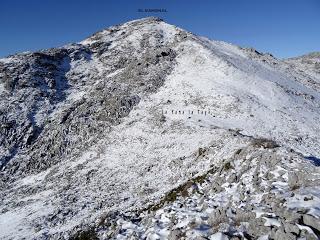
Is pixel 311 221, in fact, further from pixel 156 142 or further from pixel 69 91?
pixel 69 91

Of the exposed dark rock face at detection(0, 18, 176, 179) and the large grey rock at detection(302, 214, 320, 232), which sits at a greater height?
the exposed dark rock face at detection(0, 18, 176, 179)


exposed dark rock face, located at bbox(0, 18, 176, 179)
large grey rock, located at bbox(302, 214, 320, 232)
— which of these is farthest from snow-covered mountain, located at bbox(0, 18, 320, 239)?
exposed dark rock face, located at bbox(0, 18, 176, 179)

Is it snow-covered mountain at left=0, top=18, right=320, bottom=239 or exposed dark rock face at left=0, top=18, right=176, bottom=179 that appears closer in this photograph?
snow-covered mountain at left=0, top=18, right=320, bottom=239

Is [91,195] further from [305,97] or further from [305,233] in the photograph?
[305,97]

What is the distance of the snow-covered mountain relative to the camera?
1786 cm

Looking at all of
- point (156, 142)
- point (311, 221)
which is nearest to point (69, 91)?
point (156, 142)

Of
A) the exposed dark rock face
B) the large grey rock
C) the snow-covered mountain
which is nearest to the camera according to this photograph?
the large grey rock

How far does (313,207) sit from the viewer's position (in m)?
14.7

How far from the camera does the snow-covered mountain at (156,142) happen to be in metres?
17.9

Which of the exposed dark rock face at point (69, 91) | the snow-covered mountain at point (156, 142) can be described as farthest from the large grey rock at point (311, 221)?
the exposed dark rock face at point (69, 91)

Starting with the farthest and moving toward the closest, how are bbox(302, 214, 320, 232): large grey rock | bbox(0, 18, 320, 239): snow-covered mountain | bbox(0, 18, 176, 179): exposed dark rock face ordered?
bbox(0, 18, 176, 179): exposed dark rock face → bbox(0, 18, 320, 239): snow-covered mountain → bbox(302, 214, 320, 232): large grey rock

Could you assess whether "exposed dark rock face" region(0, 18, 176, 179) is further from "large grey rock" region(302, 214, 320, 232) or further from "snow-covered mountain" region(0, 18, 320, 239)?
"large grey rock" region(302, 214, 320, 232)

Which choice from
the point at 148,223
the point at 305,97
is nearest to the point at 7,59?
the point at 305,97

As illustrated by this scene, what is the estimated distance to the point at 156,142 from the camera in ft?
146
